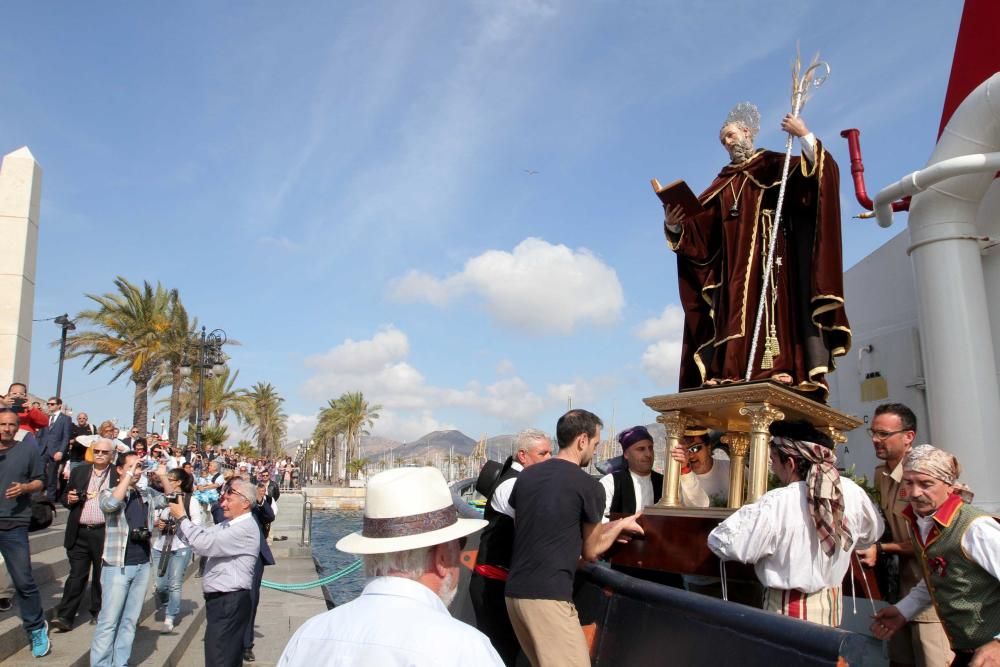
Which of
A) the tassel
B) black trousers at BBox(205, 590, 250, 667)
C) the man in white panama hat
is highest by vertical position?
the tassel

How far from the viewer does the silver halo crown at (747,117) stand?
517 centimetres

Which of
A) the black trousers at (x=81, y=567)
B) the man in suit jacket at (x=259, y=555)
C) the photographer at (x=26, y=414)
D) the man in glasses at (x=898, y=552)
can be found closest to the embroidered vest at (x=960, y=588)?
the man in glasses at (x=898, y=552)

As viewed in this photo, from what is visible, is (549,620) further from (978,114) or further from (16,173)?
(16,173)

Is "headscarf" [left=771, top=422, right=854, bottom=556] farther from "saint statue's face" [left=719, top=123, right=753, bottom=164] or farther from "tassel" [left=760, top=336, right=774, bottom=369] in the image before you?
"saint statue's face" [left=719, top=123, right=753, bottom=164]

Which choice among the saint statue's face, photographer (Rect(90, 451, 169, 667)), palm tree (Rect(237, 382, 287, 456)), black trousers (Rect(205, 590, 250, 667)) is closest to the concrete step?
photographer (Rect(90, 451, 169, 667))

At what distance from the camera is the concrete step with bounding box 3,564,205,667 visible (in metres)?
6.20

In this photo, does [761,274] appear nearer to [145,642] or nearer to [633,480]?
[633,480]

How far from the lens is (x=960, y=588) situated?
2.86 m

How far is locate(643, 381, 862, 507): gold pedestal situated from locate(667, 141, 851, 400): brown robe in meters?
0.22

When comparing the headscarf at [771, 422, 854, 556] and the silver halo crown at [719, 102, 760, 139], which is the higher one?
the silver halo crown at [719, 102, 760, 139]

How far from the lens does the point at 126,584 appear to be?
20.6ft

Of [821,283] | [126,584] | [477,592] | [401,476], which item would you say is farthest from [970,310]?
[126,584]

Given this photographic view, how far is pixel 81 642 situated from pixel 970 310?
8.83 meters

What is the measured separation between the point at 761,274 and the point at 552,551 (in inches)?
89.6
